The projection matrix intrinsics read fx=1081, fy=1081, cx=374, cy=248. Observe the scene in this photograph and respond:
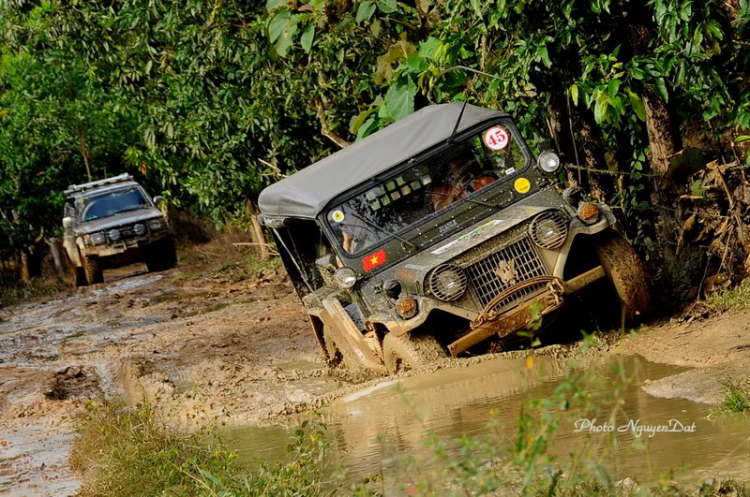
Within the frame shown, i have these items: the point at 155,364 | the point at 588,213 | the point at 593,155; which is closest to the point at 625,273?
the point at 588,213

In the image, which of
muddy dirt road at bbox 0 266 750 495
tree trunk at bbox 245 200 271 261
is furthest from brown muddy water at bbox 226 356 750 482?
tree trunk at bbox 245 200 271 261

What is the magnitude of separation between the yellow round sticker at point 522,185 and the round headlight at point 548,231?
71 centimetres

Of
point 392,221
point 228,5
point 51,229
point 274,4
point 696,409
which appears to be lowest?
point 696,409

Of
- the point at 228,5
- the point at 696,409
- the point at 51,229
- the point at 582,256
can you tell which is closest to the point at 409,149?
the point at 582,256

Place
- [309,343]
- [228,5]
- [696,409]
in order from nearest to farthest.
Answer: [696,409]
[309,343]
[228,5]

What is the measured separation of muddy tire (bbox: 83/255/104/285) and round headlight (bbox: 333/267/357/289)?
14.0 meters

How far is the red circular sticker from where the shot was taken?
26.6ft

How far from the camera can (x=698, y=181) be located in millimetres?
8852

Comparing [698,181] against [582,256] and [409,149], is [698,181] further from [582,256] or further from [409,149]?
[409,149]

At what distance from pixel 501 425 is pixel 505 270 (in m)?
1.98

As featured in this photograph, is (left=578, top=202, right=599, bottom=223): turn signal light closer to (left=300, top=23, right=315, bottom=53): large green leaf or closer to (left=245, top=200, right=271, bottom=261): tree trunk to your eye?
(left=300, top=23, right=315, bottom=53): large green leaf

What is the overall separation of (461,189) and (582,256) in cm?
101

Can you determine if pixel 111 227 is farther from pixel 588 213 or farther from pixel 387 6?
pixel 588 213

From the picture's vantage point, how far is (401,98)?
9391 mm
